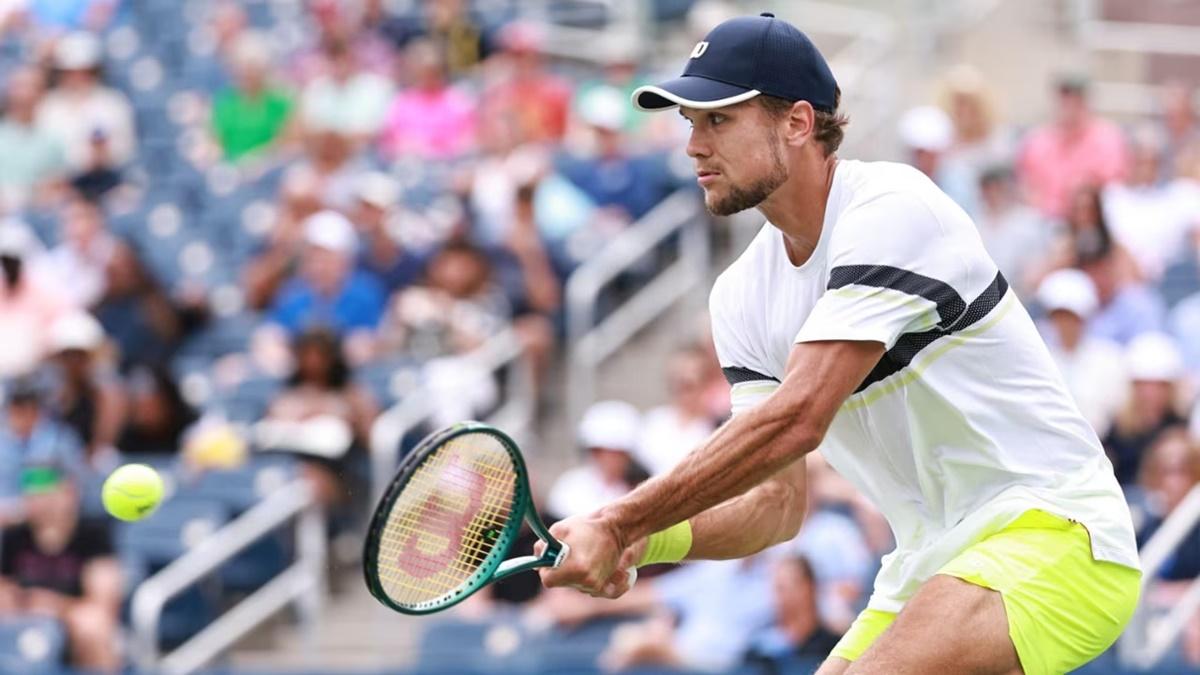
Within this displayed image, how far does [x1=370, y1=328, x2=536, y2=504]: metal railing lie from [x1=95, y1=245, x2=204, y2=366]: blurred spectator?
1828 millimetres

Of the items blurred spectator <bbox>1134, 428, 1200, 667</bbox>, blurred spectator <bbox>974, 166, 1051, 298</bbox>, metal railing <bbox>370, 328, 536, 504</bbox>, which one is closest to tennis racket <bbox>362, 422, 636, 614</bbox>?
blurred spectator <bbox>1134, 428, 1200, 667</bbox>

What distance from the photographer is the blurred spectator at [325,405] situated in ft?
31.8

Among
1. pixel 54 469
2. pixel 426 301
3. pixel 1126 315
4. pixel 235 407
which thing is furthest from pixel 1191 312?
pixel 54 469

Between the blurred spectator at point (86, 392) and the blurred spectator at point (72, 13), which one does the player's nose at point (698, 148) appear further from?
the blurred spectator at point (72, 13)

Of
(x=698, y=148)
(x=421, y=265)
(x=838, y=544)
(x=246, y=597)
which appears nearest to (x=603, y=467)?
(x=838, y=544)

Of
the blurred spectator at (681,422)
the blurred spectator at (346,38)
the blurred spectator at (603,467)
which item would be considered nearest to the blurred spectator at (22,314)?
the blurred spectator at (346,38)

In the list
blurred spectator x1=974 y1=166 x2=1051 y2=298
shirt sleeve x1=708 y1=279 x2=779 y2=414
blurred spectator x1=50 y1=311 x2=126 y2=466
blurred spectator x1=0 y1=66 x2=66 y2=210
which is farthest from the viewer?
blurred spectator x1=0 y1=66 x2=66 y2=210

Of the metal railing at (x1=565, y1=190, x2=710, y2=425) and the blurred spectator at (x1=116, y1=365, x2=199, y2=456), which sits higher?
the metal railing at (x1=565, y1=190, x2=710, y2=425)

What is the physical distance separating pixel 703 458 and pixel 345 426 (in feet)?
18.7

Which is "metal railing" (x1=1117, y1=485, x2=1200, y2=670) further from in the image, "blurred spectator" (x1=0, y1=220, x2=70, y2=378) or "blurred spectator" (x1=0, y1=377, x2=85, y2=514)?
"blurred spectator" (x1=0, y1=220, x2=70, y2=378)

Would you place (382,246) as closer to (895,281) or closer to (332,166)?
(332,166)

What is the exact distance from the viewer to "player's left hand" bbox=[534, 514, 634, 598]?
4199 mm

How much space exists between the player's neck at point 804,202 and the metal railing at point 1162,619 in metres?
3.88

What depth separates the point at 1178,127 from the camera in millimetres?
11453
